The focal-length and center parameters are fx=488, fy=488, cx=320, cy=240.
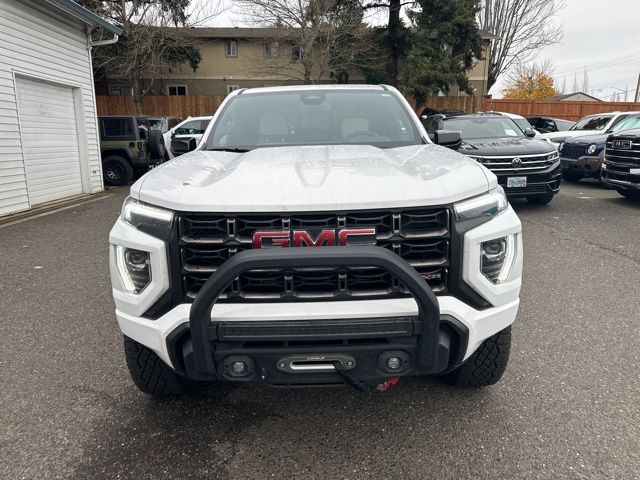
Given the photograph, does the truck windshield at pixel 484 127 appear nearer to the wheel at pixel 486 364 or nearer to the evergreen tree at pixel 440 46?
the wheel at pixel 486 364

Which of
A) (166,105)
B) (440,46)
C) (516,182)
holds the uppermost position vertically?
(440,46)

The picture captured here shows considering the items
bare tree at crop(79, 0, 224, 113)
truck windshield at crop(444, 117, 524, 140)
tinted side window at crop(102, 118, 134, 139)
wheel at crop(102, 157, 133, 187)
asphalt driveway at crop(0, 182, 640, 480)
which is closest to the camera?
asphalt driveway at crop(0, 182, 640, 480)

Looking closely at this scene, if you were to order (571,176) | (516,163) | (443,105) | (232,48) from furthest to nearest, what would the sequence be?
(232,48)
(443,105)
(571,176)
(516,163)

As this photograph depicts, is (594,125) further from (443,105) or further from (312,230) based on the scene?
(443,105)

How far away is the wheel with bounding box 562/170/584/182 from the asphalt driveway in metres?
8.80

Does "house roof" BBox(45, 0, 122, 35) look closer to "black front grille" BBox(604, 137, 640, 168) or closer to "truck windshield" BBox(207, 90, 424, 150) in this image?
"truck windshield" BBox(207, 90, 424, 150)

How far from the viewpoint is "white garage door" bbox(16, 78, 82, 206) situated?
9.45 metres

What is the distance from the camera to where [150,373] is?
2.54 metres

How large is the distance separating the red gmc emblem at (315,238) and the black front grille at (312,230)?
0.02 m

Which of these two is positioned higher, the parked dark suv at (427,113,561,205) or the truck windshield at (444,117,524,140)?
the truck windshield at (444,117,524,140)

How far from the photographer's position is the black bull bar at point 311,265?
6.10 feet

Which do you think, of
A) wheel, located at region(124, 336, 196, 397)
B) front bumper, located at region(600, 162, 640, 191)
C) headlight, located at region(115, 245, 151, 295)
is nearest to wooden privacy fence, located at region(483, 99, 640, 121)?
front bumper, located at region(600, 162, 640, 191)

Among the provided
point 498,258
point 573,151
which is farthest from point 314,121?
point 573,151

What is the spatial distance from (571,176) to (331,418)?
1191 centimetres
